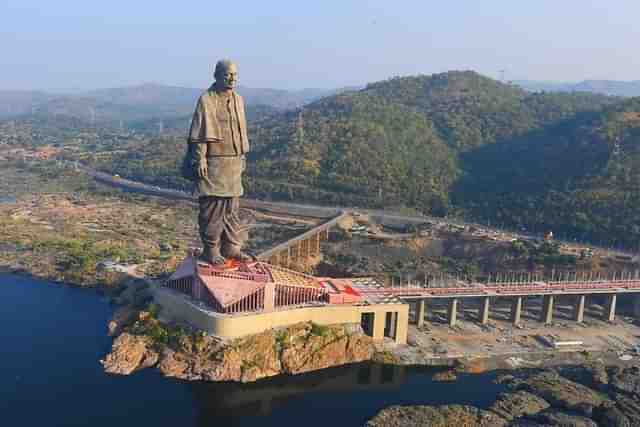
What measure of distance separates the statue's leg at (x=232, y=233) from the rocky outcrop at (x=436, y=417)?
48.1ft

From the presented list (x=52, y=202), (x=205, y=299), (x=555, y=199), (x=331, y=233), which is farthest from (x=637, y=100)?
(x=52, y=202)

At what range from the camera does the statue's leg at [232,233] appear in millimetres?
40500

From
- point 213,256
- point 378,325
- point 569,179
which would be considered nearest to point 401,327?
point 378,325

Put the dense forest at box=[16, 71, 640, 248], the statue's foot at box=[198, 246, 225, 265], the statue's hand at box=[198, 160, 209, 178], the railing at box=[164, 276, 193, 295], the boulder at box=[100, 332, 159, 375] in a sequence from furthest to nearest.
→ the dense forest at box=[16, 71, 640, 248]
the railing at box=[164, 276, 193, 295]
the statue's foot at box=[198, 246, 225, 265]
the statue's hand at box=[198, 160, 209, 178]
the boulder at box=[100, 332, 159, 375]

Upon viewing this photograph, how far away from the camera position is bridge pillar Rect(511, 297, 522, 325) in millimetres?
49750

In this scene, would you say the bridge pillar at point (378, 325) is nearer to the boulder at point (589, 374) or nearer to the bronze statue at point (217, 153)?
the bronze statue at point (217, 153)

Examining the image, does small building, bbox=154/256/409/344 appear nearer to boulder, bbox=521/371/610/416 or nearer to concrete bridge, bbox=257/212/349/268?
boulder, bbox=521/371/610/416

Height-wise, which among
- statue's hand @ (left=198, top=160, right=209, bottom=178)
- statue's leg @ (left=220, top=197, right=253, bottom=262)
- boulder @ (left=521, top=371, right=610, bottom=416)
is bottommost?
boulder @ (left=521, top=371, right=610, bottom=416)

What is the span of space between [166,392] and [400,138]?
83.4m

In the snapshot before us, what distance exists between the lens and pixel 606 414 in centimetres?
3388

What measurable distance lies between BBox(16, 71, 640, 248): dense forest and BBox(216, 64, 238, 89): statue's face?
5048cm

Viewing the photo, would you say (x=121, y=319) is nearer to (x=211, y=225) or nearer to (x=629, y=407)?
(x=211, y=225)

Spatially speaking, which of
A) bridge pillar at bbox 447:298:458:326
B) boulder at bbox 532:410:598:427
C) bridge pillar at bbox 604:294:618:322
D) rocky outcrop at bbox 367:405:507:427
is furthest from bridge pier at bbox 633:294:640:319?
rocky outcrop at bbox 367:405:507:427

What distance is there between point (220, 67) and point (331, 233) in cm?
4152
